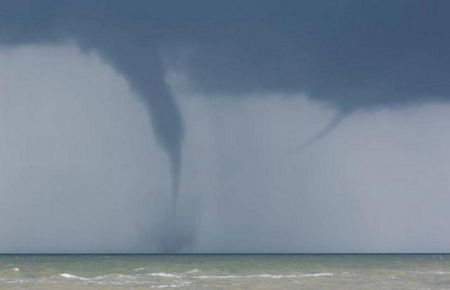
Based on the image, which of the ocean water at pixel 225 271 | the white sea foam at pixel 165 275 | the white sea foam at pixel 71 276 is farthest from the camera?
the white sea foam at pixel 165 275

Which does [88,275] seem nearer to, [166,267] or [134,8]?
[166,267]

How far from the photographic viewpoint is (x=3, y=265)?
46.1 ft

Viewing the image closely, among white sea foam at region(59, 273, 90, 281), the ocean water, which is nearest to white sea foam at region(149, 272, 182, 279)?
the ocean water

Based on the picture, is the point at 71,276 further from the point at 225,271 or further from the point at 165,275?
the point at 225,271

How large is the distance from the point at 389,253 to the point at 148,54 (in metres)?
5.43

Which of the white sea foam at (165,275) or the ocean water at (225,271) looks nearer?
the ocean water at (225,271)

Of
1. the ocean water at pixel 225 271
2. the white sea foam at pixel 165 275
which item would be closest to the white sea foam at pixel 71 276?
the ocean water at pixel 225 271

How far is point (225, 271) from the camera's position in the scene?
13461mm

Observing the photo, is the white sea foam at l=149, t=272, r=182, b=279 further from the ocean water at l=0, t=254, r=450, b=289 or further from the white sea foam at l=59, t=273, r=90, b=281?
the white sea foam at l=59, t=273, r=90, b=281

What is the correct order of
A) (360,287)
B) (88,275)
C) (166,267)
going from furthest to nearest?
1. (166,267)
2. (88,275)
3. (360,287)

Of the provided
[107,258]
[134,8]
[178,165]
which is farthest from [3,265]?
[134,8]

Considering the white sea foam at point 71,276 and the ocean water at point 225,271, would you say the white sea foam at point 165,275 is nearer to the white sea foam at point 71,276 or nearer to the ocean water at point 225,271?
the ocean water at point 225,271

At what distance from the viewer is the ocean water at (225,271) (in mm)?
11984

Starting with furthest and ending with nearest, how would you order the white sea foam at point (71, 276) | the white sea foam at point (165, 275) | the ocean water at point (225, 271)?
the white sea foam at point (165, 275)
the white sea foam at point (71, 276)
the ocean water at point (225, 271)
